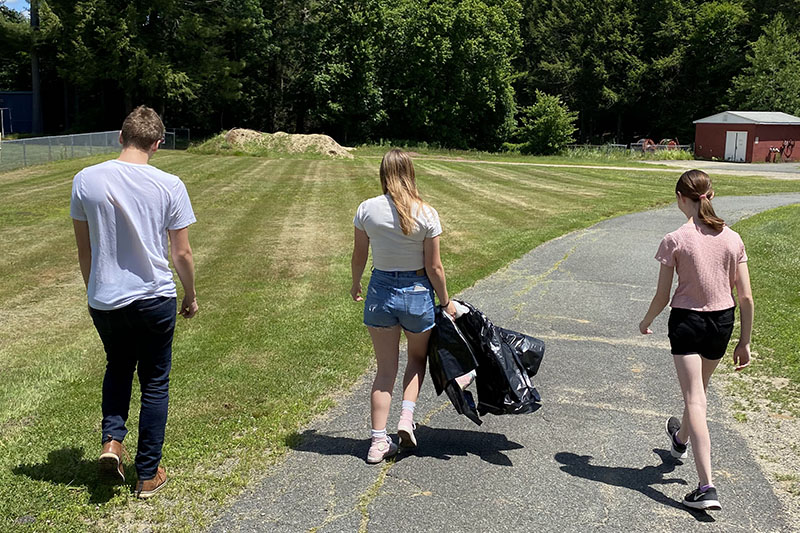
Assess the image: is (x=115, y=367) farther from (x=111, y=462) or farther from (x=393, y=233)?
(x=393, y=233)

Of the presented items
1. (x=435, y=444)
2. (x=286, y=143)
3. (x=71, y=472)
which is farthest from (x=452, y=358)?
(x=286, y=143)

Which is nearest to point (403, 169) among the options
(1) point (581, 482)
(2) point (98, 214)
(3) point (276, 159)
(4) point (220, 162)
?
(2) point (98, 214)

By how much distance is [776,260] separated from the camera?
1188 cm

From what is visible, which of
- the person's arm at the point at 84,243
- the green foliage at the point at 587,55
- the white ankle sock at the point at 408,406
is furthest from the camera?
the green foliage at the point at 587,55

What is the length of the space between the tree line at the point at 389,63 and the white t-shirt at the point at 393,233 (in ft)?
140

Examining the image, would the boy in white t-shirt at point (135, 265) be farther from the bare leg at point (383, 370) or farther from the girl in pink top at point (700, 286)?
the girl in pink top at point (700, 286)

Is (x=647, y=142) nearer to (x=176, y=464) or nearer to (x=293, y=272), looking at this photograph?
(x=293, y=272)

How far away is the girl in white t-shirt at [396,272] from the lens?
4406 millimetres

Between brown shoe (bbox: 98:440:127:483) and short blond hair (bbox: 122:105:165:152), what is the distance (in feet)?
5.57

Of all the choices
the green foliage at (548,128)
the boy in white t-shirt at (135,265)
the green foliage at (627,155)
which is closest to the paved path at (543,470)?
the boy in white t-shirt at (135,265)

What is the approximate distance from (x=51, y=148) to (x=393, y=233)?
28.1 m

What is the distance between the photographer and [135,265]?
3.95m

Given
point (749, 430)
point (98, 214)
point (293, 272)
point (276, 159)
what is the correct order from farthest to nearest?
point (276, 159) < point (293, 272) < point (749, 430) < point (98, 214)

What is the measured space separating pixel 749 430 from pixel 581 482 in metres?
1.65
